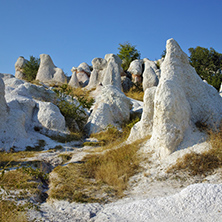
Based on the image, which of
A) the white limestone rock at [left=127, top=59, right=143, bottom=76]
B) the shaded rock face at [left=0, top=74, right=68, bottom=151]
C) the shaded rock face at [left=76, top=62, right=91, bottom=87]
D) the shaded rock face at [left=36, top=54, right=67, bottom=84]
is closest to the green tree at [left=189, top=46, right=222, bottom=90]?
the white limestone rock at [left=127, top=59, right=143, bottom=76]

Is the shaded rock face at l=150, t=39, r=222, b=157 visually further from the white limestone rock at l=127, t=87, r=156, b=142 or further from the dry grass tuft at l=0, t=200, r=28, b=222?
the dry grass tuft at l=0, t=200, r=28, b=222

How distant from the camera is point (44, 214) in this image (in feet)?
13.4

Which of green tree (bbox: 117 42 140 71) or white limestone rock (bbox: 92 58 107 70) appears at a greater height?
green tree (bbox: 117 42 140 71)

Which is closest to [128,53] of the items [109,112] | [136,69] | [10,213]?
[136,69]

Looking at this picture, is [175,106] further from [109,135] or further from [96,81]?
[96,81]

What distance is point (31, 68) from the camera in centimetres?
2903

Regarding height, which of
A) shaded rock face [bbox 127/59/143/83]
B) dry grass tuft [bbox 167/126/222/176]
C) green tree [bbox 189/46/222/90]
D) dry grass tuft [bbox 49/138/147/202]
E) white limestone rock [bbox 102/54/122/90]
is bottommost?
dry grass tuft [bbox 49/138/147/202]

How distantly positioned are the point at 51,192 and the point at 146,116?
4.39 m

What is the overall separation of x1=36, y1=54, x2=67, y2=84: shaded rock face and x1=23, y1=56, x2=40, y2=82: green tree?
8.24 ft

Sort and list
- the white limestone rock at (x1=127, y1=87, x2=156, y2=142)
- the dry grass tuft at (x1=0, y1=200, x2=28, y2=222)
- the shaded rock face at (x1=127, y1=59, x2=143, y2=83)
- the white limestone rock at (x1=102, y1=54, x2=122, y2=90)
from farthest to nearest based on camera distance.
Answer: the shaded rock face at (x1=127, y1=59, x2=143, y2=83), the white limestone rock at (x1=102, y1=54, x2=122, y2=90), the white limestone rock at (x1=127, y1=87, x2=156, y2=142), the dry grass tuft at (x1=0, y1=200, x2=28, y2=222)

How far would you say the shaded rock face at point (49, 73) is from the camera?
25.3m

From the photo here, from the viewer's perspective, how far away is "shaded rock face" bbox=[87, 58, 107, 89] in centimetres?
2433

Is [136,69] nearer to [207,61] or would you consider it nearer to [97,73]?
[97,73]

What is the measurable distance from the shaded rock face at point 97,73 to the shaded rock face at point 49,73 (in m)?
2.86
